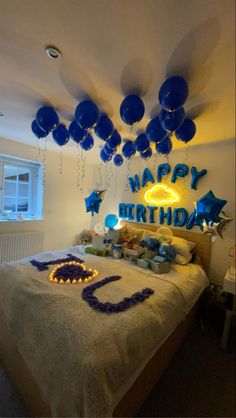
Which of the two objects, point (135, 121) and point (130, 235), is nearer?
point (135, 121)

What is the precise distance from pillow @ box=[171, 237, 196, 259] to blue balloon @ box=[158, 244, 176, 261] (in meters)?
0.14

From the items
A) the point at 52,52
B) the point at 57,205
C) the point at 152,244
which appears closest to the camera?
the point at 52,52

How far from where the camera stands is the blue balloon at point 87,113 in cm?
134

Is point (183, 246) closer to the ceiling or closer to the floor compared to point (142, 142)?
closer to the floor

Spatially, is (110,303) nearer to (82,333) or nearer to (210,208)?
(82,333)

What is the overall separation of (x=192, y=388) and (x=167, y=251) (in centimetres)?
107

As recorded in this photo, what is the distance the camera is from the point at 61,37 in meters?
0.90

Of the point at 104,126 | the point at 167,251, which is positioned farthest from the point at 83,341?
the point at 104,126

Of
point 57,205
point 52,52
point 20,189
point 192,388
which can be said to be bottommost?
point 192,388

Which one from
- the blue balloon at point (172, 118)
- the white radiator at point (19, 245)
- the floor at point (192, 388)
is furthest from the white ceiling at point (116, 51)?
the floor at point (192, 388)

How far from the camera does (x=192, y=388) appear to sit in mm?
1306

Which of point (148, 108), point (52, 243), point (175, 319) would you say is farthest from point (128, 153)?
point (52, 243)

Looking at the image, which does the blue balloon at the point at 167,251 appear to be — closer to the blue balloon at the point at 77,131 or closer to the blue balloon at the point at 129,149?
the blue balloon at the point at 129,149

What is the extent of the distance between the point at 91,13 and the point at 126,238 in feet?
7.11
